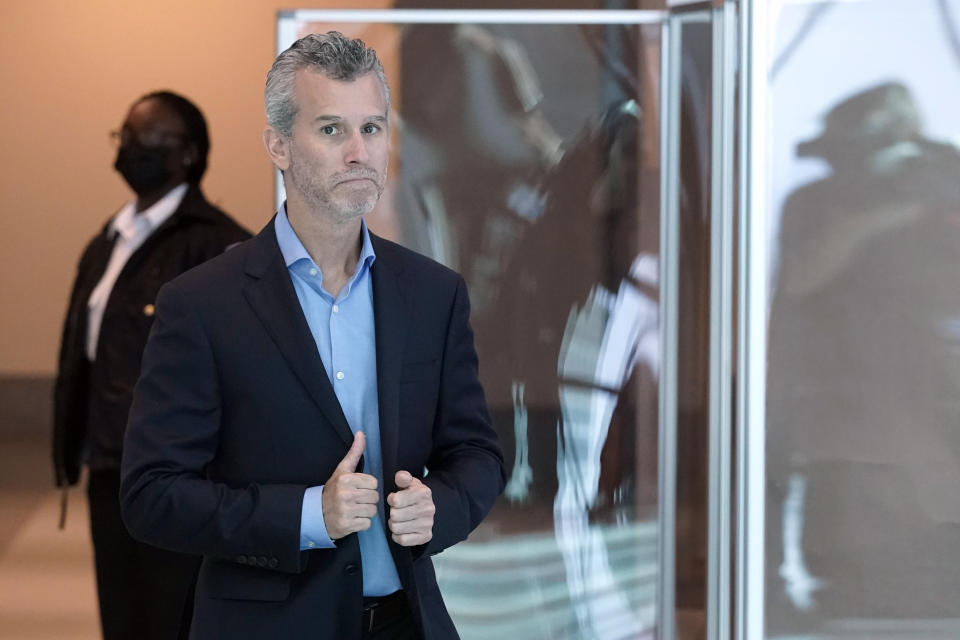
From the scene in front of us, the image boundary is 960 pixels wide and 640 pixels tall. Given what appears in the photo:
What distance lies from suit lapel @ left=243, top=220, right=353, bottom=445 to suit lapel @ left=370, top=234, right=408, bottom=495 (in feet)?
0.17

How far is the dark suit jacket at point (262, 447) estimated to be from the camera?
167 cm

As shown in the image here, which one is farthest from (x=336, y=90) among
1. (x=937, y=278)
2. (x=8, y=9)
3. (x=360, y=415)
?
(x=8, y=9)

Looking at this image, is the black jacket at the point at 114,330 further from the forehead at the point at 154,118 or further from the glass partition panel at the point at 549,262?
the glass partition panel at the point at 549,262

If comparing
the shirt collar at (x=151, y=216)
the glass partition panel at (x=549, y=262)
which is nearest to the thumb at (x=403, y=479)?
the glass partition panel at (x=549, y=262)

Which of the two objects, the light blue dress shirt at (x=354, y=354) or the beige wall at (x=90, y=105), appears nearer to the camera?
the light blue dress shirt at (x=354, y=354)

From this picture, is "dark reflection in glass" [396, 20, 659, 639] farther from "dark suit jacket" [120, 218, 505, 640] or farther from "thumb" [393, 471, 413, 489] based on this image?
"thumb" [393, 471, 413, 489]

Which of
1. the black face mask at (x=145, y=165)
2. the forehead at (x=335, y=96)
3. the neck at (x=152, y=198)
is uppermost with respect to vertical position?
the black face mask at (x=145, y=165)

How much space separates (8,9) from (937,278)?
711 centimetres

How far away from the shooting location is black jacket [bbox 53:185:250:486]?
3.41m

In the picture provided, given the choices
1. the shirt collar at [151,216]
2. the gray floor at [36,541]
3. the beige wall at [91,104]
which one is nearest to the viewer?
the shirt collar at [151,216]

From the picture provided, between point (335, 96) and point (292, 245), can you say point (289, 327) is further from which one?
point (335, 96)

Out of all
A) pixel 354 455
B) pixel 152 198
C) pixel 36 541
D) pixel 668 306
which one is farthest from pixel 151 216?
pixel 36 541

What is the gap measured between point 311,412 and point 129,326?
183 centimetres

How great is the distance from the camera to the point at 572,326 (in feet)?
10.7
